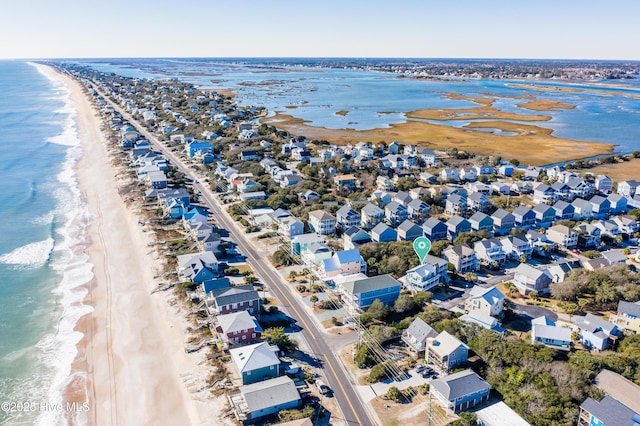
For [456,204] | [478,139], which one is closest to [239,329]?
[456,204]

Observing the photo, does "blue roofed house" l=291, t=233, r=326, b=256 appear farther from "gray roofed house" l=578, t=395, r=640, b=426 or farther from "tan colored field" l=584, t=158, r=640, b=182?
"tan colored field" l=584, t=158, r=640, b=182

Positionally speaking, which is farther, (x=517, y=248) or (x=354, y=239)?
(x=354, y=239)

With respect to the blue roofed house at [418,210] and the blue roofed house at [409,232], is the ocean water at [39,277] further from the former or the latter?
the blue roofed house at [418,210]

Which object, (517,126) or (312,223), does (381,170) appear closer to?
(312,223)

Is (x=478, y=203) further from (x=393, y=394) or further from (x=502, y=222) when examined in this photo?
(x=393, y=394)

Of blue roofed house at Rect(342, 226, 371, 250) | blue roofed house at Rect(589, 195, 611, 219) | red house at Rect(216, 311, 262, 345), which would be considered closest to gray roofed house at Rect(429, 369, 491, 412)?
red house at Rect(216, 311, 262, 345)

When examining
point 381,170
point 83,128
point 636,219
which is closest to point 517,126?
point 381,170
